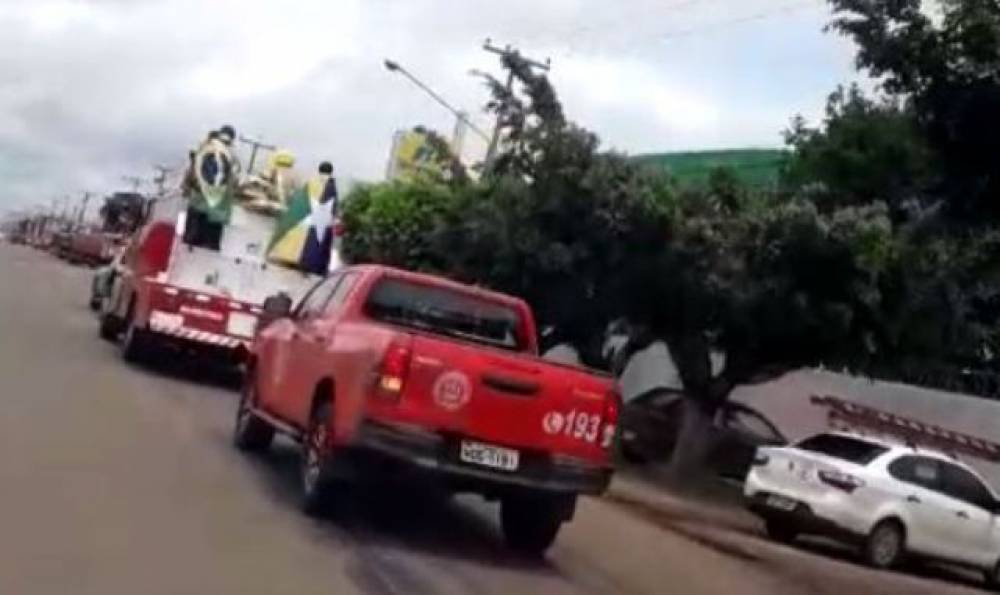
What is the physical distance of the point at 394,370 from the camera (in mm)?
10984

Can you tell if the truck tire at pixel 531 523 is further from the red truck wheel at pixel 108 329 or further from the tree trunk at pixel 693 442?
the red truck wheel at pixel 108 329

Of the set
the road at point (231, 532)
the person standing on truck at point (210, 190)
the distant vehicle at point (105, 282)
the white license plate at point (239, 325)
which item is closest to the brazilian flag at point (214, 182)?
the person standing on truck at point (210, 190)

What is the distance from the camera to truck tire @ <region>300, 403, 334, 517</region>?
37.9 ft

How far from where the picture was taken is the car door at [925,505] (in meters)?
18.8

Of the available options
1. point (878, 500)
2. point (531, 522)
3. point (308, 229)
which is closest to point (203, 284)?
A: point (308, 229)

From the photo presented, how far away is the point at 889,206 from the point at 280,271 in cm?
817

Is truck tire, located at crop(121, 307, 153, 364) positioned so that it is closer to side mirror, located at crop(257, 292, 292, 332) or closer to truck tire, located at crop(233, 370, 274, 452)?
truck tire, located at crop(233, 370, 274, 452)

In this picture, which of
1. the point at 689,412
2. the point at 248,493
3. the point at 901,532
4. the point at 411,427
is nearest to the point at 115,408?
the point at 248,493

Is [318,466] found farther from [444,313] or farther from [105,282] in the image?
[105,282]

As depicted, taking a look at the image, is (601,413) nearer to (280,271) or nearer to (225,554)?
(225,554)

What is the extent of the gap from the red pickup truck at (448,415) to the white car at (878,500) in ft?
21.7

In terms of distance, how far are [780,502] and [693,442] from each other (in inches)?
217

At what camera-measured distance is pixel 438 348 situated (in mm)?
11156

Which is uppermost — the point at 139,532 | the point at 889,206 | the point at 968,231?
the point at 889,206
